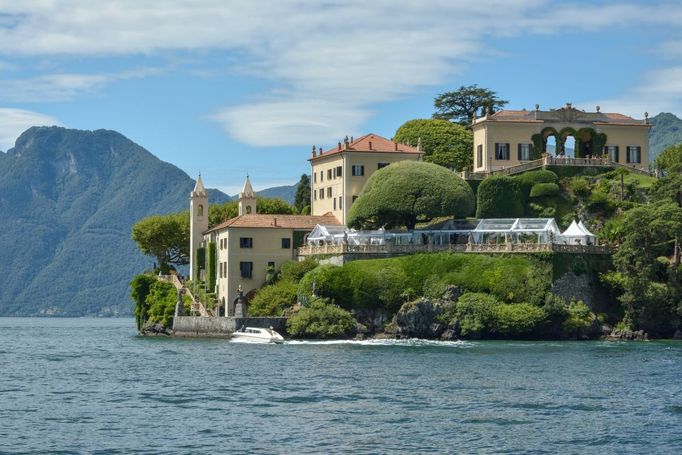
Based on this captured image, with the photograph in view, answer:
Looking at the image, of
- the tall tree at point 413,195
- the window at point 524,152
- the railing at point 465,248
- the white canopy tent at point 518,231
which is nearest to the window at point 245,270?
the railing at point 465,248

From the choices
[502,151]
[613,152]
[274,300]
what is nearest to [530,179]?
[502,151]

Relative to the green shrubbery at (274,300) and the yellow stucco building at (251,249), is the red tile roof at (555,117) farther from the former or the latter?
the green shrubbery at (274,300)

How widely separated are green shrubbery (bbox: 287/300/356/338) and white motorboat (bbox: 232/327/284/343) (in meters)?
1.70

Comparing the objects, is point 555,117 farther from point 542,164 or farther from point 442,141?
point 442,141

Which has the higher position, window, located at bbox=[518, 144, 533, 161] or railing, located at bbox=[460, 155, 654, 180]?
window, located at bbox=[518, 144, 533, 161]

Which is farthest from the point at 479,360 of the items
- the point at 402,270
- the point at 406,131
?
the point at 406,131

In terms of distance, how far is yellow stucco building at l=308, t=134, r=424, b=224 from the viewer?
361 feet

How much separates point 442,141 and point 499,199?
1957cm

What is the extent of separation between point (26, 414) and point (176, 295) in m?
56.4

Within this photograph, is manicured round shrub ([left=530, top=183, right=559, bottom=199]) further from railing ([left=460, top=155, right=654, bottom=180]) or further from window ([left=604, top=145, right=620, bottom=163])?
window ([left=604, top=145, right=620, bottom=163])

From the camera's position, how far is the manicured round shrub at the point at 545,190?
108m

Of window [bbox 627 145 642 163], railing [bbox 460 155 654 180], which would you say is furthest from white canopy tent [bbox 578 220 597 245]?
window [bbox 627 145 642 163]

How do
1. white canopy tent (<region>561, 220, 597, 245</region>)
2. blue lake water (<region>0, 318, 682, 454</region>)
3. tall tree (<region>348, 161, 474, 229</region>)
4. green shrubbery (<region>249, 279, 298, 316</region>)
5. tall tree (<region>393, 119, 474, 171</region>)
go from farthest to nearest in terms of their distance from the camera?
tall tree (<region>393, 119, 474, 171</region>) < tall tree (<region>348, 161, 474, 229</region>) < white canopy tent (<region>561, 220, 597, 245</region>) < green shrubbery (<region>249, 279, 298, 316</region>) < blue lake water (<region>0, 318, 682, 454</region>)

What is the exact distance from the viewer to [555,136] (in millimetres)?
115500
